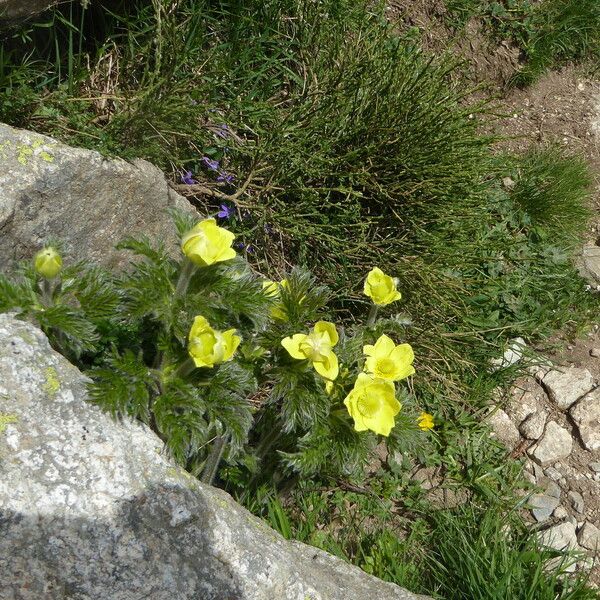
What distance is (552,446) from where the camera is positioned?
3.37 meters

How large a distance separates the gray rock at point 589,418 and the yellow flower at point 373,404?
1.59 meters

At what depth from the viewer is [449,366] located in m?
3.42

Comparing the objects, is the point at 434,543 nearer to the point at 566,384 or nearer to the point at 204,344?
the point at 566,384

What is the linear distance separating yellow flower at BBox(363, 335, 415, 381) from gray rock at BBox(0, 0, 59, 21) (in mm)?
1829

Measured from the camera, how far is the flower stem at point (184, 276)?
203 cm

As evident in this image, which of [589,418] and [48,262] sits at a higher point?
[48,262]

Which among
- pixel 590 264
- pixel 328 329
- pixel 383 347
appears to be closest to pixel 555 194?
pixel 590 264

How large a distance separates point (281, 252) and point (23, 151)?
1299mm

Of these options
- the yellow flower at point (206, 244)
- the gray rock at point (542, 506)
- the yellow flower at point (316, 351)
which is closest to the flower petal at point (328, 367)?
the yellow flower at point (316, 351)

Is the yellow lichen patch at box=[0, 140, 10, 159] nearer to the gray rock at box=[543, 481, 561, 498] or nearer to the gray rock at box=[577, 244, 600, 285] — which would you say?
the gray rock at box=[543, 481, 561, 498]

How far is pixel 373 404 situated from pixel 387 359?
21 cm

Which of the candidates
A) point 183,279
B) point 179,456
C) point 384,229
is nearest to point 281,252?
point 384,229

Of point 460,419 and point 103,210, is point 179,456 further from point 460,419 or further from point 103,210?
point 460,419

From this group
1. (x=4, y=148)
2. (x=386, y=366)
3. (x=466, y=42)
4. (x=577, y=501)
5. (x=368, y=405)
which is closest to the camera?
(x=368, y=405)
